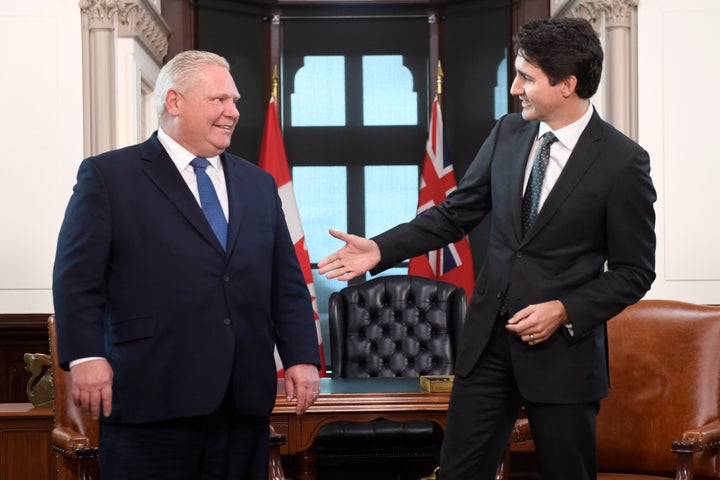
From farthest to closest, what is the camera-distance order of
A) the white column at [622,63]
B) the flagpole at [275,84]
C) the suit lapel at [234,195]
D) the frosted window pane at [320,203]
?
the frosted window pane at [320,203] → the flagpole at [275,84] → the white column at [622,63] → the suit lapel at [234,195]

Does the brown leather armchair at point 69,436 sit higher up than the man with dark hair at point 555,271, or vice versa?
the man with dark hair at point 555,271

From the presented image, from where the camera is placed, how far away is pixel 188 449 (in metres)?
2.36

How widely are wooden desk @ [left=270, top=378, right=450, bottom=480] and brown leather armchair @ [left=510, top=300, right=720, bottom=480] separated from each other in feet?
1.39

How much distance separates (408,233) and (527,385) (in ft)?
1.66

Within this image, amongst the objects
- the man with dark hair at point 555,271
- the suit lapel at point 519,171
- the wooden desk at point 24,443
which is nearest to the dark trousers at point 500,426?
the man with dark hair at point 555,271

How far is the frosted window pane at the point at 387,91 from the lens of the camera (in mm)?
6762

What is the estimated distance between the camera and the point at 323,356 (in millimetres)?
6250

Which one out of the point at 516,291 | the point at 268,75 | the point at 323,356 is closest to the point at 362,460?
the point at 323,356

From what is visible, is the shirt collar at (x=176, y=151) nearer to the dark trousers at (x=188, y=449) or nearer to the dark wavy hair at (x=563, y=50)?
the dark trousers at (x=188, y=449)

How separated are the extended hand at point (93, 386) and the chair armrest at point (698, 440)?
5.84 ft

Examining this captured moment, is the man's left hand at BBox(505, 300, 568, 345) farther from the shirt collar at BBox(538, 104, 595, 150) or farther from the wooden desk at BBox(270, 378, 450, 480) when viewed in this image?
the wooden desk at BBox(270, 378, 450, 480)

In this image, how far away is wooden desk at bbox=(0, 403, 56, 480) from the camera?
4.02 m

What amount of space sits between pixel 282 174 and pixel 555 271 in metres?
4.03

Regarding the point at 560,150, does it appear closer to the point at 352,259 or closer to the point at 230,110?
the point at 352,259
